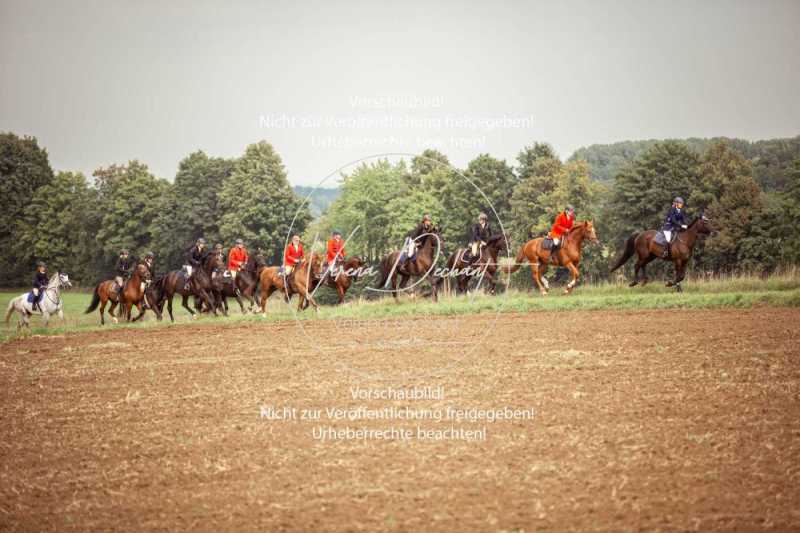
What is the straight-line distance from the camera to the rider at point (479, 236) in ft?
79.7

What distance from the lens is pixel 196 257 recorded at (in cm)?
2830

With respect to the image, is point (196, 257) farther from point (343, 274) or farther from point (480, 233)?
point (480, 233)

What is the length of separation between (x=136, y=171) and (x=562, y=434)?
70.7m

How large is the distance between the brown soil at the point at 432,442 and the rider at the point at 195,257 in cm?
1196

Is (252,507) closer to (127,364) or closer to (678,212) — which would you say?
(127,364)

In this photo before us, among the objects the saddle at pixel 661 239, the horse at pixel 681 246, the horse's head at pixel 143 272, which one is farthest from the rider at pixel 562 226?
the horse's head at pixel 143 272

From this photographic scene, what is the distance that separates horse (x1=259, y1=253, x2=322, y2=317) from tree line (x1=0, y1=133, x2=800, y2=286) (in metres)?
1.47

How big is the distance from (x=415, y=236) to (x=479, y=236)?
2.35 metres

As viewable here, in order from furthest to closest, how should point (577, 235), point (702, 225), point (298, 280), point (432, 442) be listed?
point (577, 235), point (702, 225), point (298, 280), point (432, 442)

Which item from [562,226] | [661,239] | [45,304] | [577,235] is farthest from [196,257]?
[661,239]

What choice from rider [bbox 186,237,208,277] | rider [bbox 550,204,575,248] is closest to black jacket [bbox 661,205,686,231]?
rider [bbox 550,204,575,248]

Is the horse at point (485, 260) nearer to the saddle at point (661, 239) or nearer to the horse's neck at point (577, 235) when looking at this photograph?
the horse's neck at point (577, 235)

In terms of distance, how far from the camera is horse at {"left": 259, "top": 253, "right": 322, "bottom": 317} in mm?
23609

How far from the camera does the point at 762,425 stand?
8.81 meters
